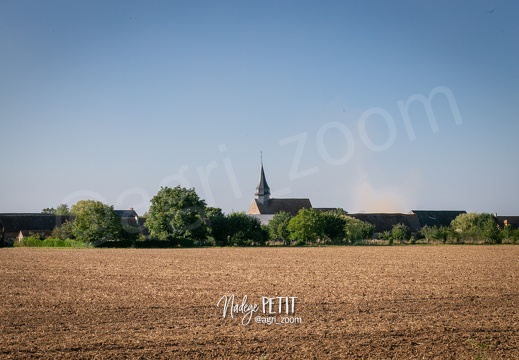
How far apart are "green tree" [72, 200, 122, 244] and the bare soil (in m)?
42.9

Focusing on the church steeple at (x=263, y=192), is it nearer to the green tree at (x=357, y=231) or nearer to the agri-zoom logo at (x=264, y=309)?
the green tree at (x=357, y=231)

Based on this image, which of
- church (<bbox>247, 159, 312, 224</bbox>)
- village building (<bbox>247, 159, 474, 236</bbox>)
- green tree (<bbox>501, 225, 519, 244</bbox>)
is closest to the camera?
green tree (<bbox>501, 225, 519, 244</bbox>)

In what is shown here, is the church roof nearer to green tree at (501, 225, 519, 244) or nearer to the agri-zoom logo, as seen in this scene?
green tree at (501, 225, 519, 244)

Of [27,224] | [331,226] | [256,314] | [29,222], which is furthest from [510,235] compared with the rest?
[29,222]

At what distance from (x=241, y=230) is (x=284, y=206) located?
55.7 metres

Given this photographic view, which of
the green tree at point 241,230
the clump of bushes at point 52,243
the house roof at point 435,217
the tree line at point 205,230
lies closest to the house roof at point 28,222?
the tree line at point 205,230

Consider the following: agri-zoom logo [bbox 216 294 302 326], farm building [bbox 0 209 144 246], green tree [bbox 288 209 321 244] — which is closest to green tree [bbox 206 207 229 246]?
green tree [bbox 288 209 321 244]

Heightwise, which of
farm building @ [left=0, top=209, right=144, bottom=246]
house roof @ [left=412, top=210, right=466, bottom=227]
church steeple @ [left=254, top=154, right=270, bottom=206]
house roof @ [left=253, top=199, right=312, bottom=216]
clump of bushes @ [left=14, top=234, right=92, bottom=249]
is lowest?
Result: clump of bushes @ [left=14, top=234, right=92, bottom=249]

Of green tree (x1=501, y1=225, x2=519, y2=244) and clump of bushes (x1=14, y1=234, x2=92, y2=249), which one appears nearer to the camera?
clump of bushes (x1=14, y1=234, x2=92, y2=249)

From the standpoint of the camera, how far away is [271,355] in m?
13.2

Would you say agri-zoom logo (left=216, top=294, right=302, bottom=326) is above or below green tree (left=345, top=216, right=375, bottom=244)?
below

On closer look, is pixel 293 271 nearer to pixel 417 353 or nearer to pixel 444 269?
pixel 444 269

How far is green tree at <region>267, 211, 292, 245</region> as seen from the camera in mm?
92375

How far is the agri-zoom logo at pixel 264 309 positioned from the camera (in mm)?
17438
